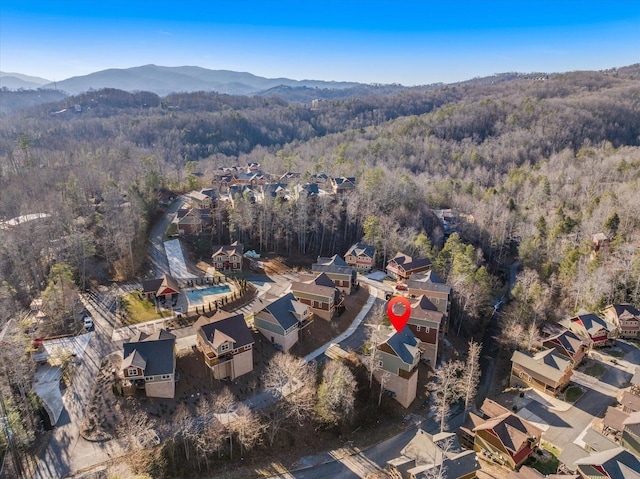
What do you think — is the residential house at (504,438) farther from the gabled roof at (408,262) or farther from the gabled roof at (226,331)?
the gabled roof at (408,262)

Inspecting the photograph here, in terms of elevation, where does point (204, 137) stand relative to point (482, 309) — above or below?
above

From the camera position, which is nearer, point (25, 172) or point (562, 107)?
point (25, 172)

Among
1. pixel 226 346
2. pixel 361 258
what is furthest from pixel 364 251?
pixel 226 346

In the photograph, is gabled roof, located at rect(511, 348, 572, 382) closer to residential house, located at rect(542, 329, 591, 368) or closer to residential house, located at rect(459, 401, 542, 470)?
residential house, located at rect(542, 329, 591, 368)

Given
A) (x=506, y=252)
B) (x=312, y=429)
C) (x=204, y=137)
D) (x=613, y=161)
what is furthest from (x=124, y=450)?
(x=204, y=137)

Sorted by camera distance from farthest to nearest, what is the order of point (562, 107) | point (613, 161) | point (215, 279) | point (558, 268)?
point (562, 107)
point (613, 161)
point (558, 268)
point (215, 279)

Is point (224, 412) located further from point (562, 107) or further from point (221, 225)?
point (562, 107)

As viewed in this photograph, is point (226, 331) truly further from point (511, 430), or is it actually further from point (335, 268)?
point (511, 430)

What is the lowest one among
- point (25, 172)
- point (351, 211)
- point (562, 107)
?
point (351, 211)
